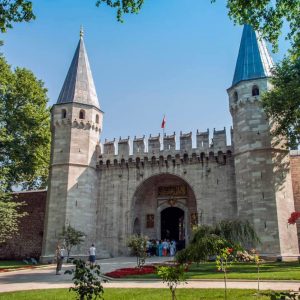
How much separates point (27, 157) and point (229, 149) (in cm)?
1275

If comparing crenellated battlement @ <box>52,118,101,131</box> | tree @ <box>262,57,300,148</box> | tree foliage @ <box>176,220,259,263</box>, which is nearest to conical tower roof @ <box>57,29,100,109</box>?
crenellated battlement @ <box>52,118,101,131</box>

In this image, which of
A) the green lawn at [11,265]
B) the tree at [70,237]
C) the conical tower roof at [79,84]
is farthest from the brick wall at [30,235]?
the conical tower roof at [79,84]

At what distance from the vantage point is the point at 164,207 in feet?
84.7

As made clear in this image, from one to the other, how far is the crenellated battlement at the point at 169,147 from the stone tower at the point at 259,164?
4.64 ft

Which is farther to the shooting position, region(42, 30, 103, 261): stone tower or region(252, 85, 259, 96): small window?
region(42, 30, 103, 261): stone tower

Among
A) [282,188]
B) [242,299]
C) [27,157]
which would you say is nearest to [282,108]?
[282,188]

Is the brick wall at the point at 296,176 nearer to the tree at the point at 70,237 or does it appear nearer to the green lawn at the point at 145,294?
the tree at the point at 70,237

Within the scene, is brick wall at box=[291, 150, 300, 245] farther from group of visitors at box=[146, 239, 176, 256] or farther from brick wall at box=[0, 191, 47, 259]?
brick wall at box=[0, 191, 47, 259]

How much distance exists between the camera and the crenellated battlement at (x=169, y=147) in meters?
23.8

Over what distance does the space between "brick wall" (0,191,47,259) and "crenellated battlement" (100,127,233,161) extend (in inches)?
235

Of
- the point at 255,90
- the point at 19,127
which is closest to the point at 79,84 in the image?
the point at 19,127

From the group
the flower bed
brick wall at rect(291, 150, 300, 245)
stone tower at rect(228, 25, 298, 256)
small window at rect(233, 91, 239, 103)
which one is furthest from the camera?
small window at rect(233, 91, 239, 103)

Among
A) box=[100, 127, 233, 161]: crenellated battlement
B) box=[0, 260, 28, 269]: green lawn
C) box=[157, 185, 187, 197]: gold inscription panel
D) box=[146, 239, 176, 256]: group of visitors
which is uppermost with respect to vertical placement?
box=[100, 127, 233, 161]: crenellated battlement

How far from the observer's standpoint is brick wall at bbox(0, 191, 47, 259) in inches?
1017
